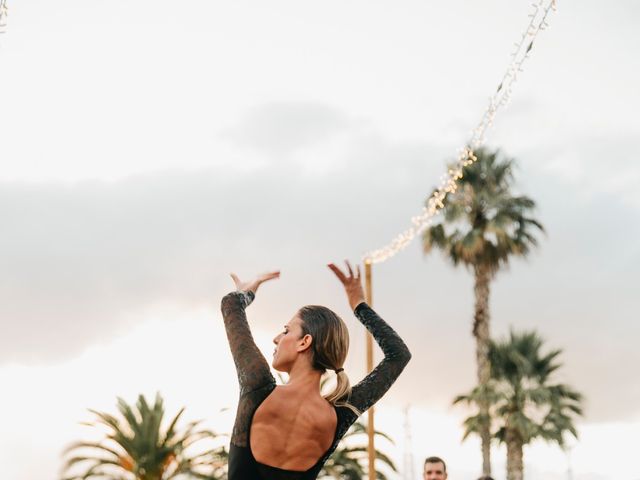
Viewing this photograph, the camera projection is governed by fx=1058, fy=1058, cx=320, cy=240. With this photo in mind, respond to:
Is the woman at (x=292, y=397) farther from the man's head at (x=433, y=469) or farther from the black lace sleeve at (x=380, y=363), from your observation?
the man's head at (x=433, y=469)

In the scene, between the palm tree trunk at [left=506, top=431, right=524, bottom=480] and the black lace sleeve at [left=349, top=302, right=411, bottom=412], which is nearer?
the black lace sleeve at [left=349, top=302, right=411, bottom=412]

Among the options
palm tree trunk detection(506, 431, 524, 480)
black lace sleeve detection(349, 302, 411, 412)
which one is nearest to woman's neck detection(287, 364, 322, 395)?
black lace sleeve detection(349, 302, 411, 412)

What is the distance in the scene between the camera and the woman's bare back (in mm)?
3807

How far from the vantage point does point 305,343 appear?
155 inches

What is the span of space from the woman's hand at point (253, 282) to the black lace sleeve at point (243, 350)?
0.51ft

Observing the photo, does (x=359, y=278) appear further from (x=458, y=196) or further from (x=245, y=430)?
(x=458, y=196)

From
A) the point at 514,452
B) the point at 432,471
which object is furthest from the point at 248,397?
the point at 514,452

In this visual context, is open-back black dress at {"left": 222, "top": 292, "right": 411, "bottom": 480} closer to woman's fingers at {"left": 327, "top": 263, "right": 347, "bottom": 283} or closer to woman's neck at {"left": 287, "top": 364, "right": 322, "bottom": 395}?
woman's neck at {"left": 287, "top": 364, "right": 322, "bottom": 395}

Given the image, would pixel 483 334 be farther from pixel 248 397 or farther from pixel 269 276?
pixel 248 397

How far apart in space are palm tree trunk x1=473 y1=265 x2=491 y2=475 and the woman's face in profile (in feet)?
122

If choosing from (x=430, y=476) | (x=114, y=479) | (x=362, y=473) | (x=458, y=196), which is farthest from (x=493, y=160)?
(x=430, y=476)

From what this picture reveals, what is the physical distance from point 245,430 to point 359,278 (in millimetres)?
961

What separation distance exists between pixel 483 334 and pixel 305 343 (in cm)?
4051

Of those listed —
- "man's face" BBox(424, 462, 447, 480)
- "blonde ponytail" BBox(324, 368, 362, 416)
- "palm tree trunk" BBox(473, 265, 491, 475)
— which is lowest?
"blonde ponytail" BBox(324, 368, 362, 416)
